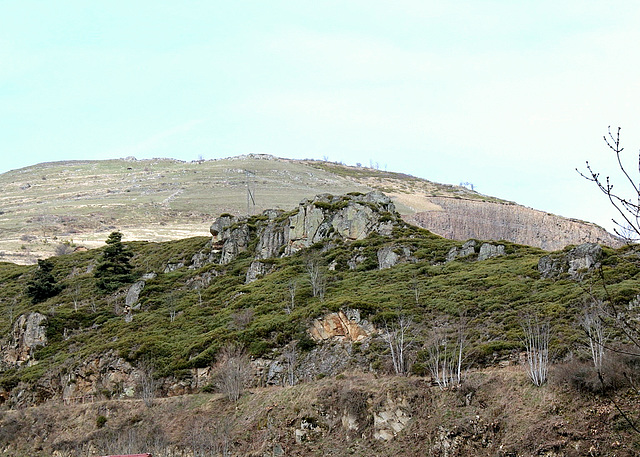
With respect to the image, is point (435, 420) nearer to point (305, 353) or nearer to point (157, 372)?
point (305, 353)

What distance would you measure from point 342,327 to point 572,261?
17455 mm

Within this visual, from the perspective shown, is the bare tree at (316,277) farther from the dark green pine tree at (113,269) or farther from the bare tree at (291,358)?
the dark green pine tree at (113,269)

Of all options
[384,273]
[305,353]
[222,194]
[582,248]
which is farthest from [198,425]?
[222,194]

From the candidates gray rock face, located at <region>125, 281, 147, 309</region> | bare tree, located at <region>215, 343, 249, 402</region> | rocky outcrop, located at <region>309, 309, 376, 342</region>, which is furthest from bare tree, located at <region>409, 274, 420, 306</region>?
gray rock face, located at <region>125, 281, 147, 309</region>

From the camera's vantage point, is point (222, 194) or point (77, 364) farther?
point (222, 194)

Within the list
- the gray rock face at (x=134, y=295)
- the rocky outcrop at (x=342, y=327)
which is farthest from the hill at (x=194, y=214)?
the rocky outcrop at (x=342, y=327)

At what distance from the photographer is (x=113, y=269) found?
7681 centimetres

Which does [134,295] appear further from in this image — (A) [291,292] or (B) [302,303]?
(B) [302,303]

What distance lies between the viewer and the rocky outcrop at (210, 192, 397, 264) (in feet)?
234

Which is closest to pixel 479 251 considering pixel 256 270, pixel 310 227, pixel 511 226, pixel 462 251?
pixel 462 251

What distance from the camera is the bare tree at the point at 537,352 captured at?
32594 millimetres

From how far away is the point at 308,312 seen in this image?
50312 millimetres

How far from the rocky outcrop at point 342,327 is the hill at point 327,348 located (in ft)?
0.36

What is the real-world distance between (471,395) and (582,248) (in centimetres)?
2196
